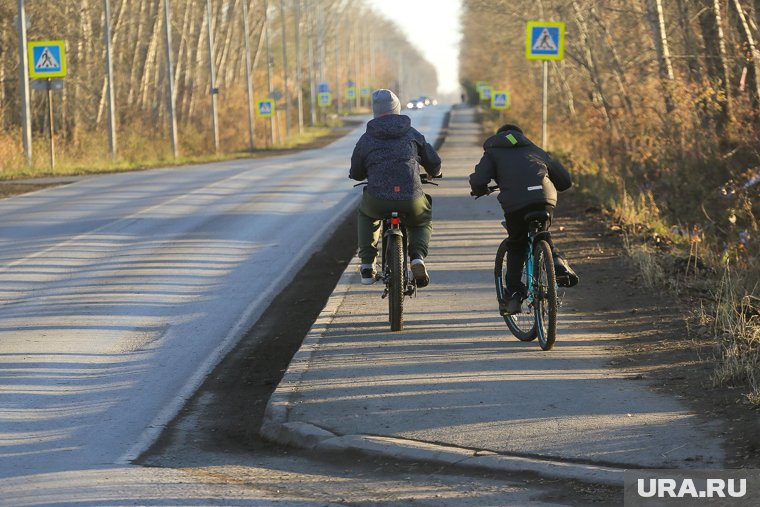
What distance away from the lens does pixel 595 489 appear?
19.4 feet

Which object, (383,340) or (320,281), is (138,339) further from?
(320,281)

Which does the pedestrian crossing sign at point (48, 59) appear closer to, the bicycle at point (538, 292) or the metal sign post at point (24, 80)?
the metal sign post at point (24, 80)

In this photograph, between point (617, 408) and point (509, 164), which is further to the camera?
point (509, 164)

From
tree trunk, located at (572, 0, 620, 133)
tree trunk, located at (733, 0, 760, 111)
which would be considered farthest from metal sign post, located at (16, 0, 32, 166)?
tree trunk, located at (733, 0, 760, 111)

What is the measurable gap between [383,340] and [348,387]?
162 centimetres

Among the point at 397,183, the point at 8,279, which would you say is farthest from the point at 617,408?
the point at 8,279

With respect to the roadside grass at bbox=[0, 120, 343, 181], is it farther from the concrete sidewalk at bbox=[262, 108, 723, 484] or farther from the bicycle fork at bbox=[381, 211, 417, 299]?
the concrete sidewalk at bbox=[262, 108, 723, 484]

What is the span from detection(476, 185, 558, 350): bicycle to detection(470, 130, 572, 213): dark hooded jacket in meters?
0.15

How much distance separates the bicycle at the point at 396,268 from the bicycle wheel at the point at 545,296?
3.82 ft

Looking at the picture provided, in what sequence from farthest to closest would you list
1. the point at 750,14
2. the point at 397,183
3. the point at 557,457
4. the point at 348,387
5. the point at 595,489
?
1. the point at 750,14
2. the point at 397,183
3. the point at 348,387
4. the point at 557,457
5. the point at 595,489

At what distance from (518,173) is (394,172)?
114cm

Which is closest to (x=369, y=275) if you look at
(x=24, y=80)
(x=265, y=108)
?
(x=24, y=80)

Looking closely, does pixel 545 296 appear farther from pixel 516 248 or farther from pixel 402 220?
pixel 402 220

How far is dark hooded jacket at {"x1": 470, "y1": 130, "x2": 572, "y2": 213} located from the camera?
9180 mm
